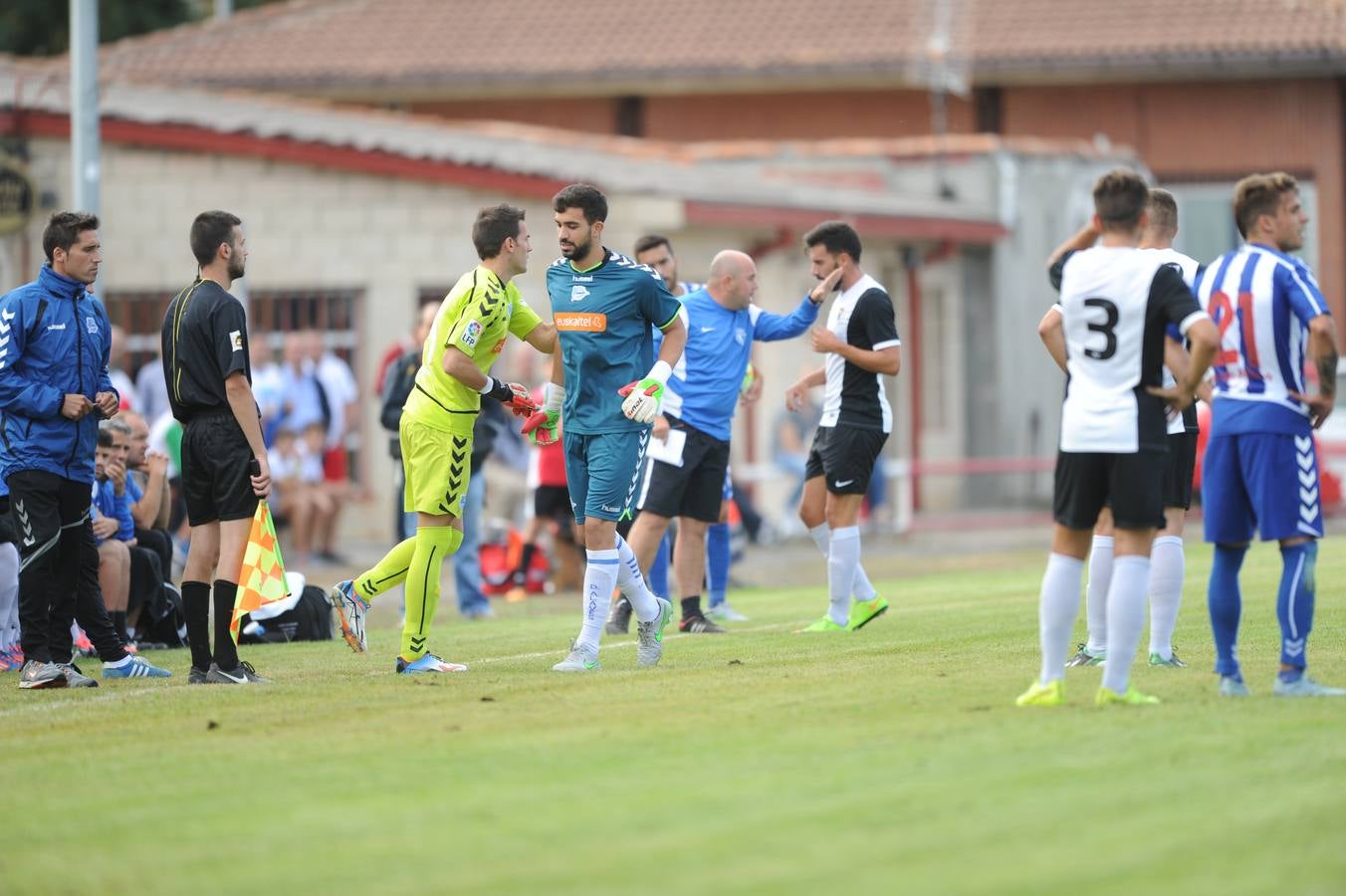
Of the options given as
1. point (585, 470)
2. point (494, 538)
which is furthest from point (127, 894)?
point (494, 538)

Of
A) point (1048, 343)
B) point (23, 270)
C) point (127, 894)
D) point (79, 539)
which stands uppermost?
point (23, 270)

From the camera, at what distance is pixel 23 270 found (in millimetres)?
23422

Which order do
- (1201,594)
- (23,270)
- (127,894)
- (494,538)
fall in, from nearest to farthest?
(127,894), (1201,594), (494,538), (23,270)

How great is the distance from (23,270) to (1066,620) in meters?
17.6

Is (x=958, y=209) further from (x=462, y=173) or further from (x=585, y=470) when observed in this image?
(x=585, y=470)

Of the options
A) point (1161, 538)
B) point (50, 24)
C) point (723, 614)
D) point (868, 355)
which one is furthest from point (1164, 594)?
point (50, 24)

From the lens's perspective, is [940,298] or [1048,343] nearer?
[1048,343]

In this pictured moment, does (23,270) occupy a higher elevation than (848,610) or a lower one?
higher

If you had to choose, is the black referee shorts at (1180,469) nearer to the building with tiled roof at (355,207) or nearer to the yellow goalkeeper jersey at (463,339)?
the yellow goalkeeper jersey at (463,339)

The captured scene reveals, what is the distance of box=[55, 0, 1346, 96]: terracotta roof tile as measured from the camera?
115 feet

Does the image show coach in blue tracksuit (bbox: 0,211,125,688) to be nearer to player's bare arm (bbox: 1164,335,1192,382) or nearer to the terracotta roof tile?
player's bare arm (bbox: 1164,335,1192,382)

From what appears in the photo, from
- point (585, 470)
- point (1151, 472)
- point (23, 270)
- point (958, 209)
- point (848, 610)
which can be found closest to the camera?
point (1151, 472)

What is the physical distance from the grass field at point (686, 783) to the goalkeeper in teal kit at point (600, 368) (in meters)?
0.47

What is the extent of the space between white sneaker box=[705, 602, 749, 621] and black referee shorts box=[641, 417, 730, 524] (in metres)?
1.08
